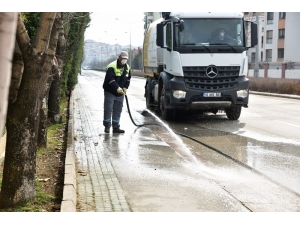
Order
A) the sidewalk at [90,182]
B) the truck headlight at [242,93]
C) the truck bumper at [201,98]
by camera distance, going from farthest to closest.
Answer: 1. the truck headlight at [242,93]
2. the truck bumper at [201,98]
3. the sidewalk at [90,182]

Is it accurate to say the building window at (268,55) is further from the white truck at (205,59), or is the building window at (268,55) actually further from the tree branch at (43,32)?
the tree branch at (43,32)

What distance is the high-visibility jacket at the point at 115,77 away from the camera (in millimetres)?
11359

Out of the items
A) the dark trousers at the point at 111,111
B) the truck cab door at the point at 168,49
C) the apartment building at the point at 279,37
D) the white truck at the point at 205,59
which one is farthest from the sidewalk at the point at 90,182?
the apartment building at the point at 279,37

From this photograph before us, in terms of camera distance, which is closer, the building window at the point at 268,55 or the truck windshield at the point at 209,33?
the truck windshield at the point at 209,33

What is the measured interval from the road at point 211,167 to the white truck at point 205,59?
0.79 m

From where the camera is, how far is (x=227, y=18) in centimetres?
1348

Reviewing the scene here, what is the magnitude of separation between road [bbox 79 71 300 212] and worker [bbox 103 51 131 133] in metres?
0.50

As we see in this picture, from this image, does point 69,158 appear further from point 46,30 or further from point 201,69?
point 201,69

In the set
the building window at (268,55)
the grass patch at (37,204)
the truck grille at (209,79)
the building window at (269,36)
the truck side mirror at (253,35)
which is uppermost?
the building window at (269,36)

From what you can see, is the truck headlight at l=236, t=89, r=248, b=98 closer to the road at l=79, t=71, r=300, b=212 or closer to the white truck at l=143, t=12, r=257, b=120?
the white truck at l=143, t=12, r=257, b=120

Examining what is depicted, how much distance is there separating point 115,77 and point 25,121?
649 cm

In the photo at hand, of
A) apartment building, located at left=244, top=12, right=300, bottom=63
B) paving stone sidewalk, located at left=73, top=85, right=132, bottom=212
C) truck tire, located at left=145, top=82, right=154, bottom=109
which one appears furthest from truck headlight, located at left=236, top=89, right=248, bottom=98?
apartment building, located at left=244, top=12, right=300, bottom=63

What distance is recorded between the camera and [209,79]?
43.6 feet

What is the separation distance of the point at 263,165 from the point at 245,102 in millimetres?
5945
